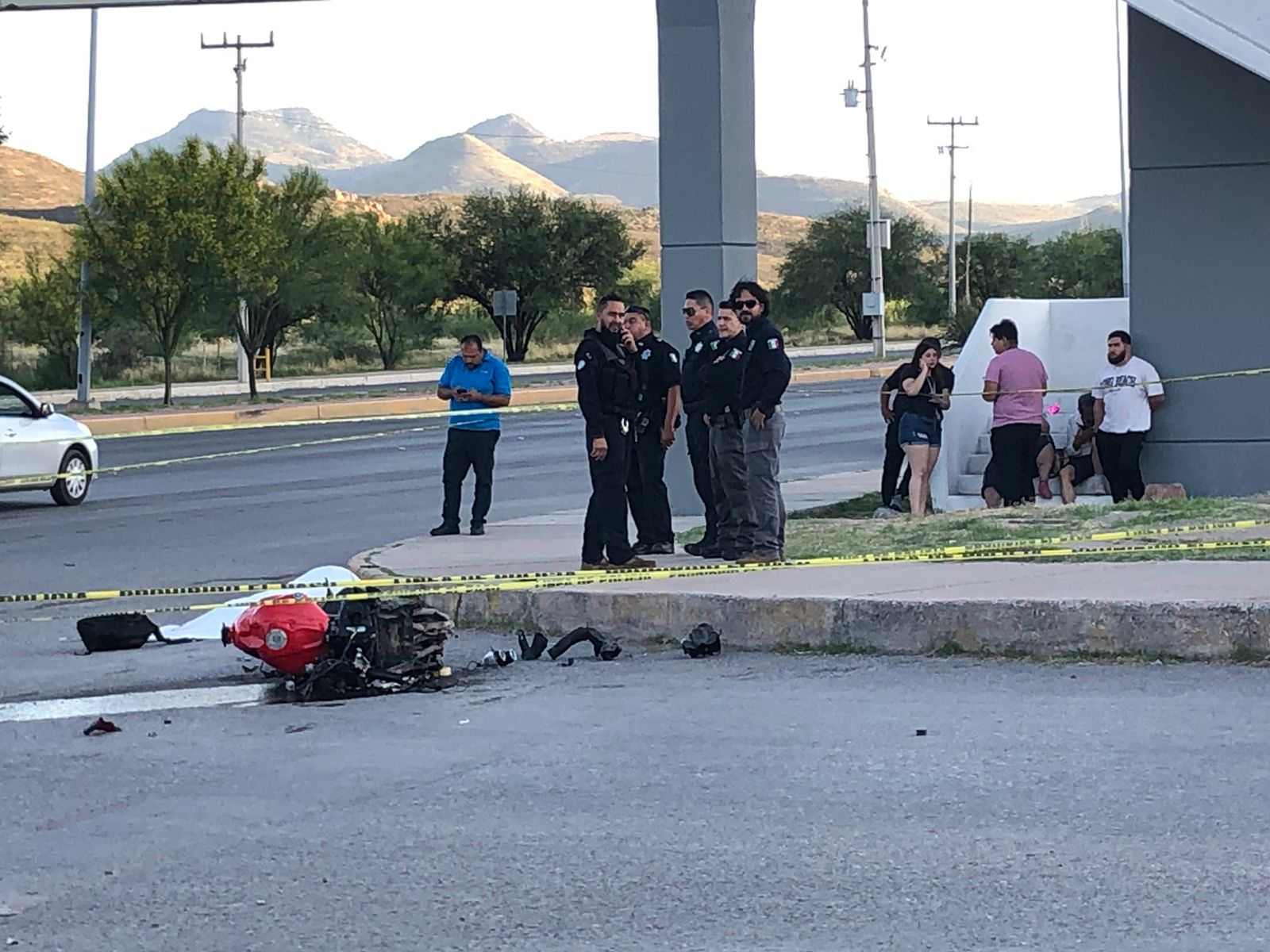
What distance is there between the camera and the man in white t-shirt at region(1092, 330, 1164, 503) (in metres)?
15.3

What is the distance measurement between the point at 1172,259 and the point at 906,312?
85.3 metres

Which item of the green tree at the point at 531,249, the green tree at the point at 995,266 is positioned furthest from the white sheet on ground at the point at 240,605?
the green tree at the point at 995,266

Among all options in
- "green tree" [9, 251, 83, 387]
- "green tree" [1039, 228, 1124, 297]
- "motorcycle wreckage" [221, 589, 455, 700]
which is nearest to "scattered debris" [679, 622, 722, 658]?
"motorcycle wreckage" [221, 589, 455, 700]

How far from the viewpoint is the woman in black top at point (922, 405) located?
588 inches

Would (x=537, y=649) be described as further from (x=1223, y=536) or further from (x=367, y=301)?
(x=367, y=301)

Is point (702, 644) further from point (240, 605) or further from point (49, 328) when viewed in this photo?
point (49, 328)

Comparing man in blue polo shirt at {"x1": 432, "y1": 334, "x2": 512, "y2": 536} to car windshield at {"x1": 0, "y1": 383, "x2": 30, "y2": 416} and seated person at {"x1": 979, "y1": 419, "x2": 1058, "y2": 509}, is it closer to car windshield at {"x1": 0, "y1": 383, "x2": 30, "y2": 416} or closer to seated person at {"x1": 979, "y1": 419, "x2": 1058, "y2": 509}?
seated person at {"x1": 979, "y1": 419, "x2": 1058, "y2": 509}

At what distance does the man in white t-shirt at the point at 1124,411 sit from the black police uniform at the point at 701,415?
12.1 feet

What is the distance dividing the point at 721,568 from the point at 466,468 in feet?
15.2

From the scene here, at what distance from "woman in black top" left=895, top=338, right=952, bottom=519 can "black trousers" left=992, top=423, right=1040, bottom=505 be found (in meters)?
0.59

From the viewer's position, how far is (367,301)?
64750 mm

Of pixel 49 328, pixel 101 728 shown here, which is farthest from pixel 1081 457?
pixel 49 328

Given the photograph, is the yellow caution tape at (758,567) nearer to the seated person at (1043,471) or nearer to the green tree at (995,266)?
the seated person at (1043,471)

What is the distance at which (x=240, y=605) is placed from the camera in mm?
9742
